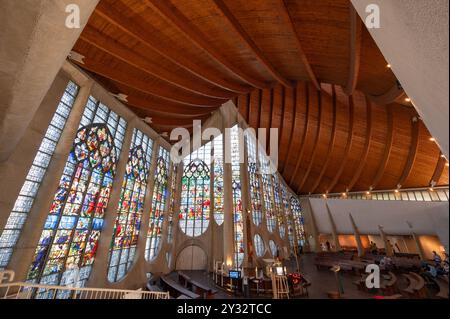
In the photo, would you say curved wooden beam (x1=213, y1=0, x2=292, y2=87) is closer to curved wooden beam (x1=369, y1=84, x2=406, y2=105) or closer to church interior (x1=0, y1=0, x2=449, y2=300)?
church interior (x1=0, y1=0, x2=449, y2=300)

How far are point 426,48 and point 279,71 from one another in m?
9.14

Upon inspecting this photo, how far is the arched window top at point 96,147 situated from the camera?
21.7ft

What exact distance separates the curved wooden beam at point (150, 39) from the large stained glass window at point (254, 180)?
7.24 meters

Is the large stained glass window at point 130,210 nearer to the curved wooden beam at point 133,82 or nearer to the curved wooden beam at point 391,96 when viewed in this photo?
the curved wooden beam at point 133,82

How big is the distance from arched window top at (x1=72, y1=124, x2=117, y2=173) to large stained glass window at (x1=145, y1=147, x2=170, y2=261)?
3.38 m

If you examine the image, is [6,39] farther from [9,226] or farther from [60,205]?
[60,205]

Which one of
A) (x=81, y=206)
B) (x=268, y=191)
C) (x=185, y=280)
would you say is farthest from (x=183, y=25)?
(x=268, y=191)

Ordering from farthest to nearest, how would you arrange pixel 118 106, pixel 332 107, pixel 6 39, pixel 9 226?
pixel 332 107, pixel 118 106, pixel 9 226, pixel 6 39

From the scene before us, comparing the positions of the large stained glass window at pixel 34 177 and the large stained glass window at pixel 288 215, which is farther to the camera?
the large stained glass window at pixel 288 215

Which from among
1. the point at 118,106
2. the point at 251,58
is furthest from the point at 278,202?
the point at 118,106

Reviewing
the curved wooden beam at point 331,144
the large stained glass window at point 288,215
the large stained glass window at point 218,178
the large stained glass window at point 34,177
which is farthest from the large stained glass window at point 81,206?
the large stained glass window at point 288,215

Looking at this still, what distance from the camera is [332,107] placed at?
10781 mm

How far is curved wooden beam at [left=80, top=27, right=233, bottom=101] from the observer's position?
5.34 metres

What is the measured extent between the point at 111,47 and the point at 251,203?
Result: 1119 centimetres
